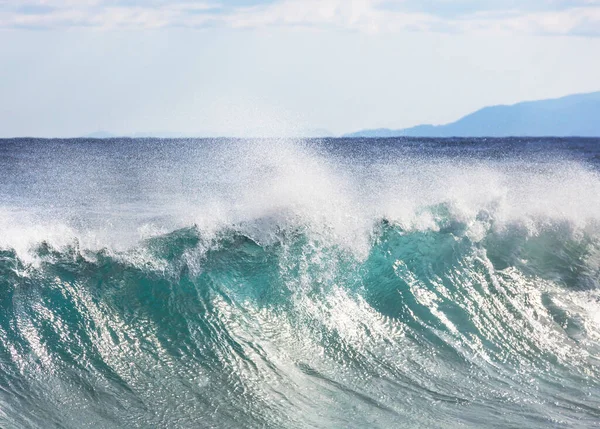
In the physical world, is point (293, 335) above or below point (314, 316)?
below

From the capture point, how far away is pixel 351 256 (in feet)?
33.9

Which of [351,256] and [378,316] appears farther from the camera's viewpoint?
[351,256]

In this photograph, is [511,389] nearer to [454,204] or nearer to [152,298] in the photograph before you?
[152,298]

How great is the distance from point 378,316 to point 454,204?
3886 mm

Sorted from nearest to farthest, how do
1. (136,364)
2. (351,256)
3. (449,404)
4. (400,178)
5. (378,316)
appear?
1. (449,404)
2. (136,364)
3. (378,316)
4. (351,256)
5. (400,178)

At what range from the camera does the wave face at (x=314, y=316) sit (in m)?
6.74

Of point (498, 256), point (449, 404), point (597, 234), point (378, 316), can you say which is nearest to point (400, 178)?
point (597, 234)

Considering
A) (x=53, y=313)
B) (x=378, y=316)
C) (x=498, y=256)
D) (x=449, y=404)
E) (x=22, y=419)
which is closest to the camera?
(x=22, y=419)

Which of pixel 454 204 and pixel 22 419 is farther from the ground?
pixel 454 204

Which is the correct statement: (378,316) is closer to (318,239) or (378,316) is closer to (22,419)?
(318,239)

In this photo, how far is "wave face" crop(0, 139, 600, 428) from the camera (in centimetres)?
674

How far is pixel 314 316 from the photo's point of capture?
874 centimetres

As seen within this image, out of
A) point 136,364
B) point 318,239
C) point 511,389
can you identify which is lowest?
point 511,389

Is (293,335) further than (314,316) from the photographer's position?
No
